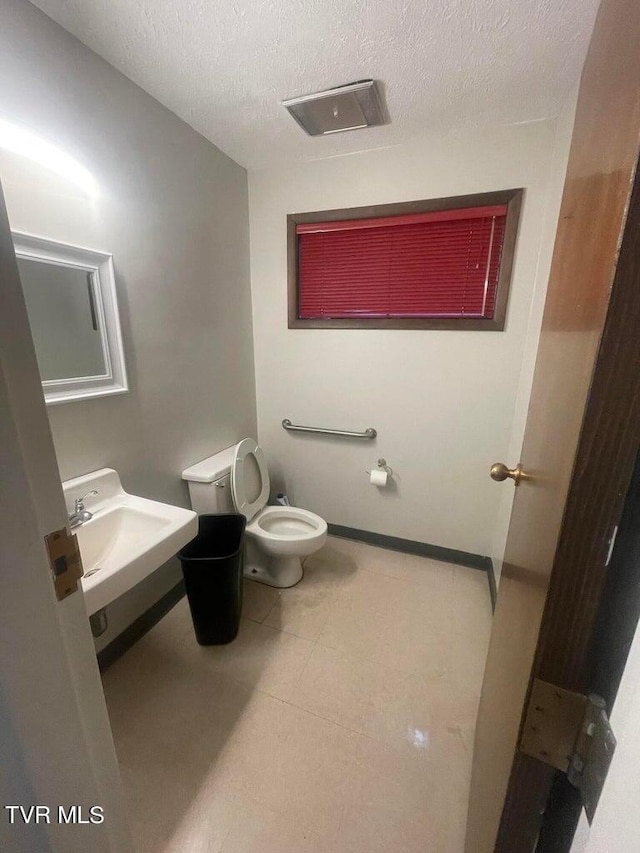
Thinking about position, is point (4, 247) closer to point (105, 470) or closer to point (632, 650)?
point (632, 650)

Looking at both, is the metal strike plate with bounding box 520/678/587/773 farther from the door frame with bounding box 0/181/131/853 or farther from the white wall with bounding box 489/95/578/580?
the white wall with bounding box 489/95/578/580

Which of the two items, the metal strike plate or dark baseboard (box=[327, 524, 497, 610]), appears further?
dark baseboard (box=[327, 524, 497, 610])

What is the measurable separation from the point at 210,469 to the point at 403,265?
157 centimetres

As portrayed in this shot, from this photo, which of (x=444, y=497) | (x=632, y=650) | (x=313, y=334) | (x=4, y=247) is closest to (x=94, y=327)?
(x=4, y=247)

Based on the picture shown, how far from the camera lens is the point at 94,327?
131cm

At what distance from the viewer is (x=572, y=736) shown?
383 mm

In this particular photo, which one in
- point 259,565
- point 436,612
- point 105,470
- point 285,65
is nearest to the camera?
point 285,65

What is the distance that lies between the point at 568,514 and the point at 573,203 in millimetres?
688

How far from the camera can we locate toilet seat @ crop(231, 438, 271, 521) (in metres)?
1.80

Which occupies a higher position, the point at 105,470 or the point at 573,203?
the point at 573,203

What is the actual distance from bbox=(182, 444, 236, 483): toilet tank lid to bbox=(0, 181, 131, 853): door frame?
3.71 ft

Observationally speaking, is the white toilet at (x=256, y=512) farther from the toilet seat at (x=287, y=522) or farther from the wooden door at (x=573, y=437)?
the wooden door at (x=573, y=437)

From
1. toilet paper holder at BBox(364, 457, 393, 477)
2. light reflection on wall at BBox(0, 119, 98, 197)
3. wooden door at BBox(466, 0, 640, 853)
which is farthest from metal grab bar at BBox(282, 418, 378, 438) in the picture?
light reflection on wall at BBox(0, 119, 98, 197)

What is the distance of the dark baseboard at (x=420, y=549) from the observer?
2.08m
